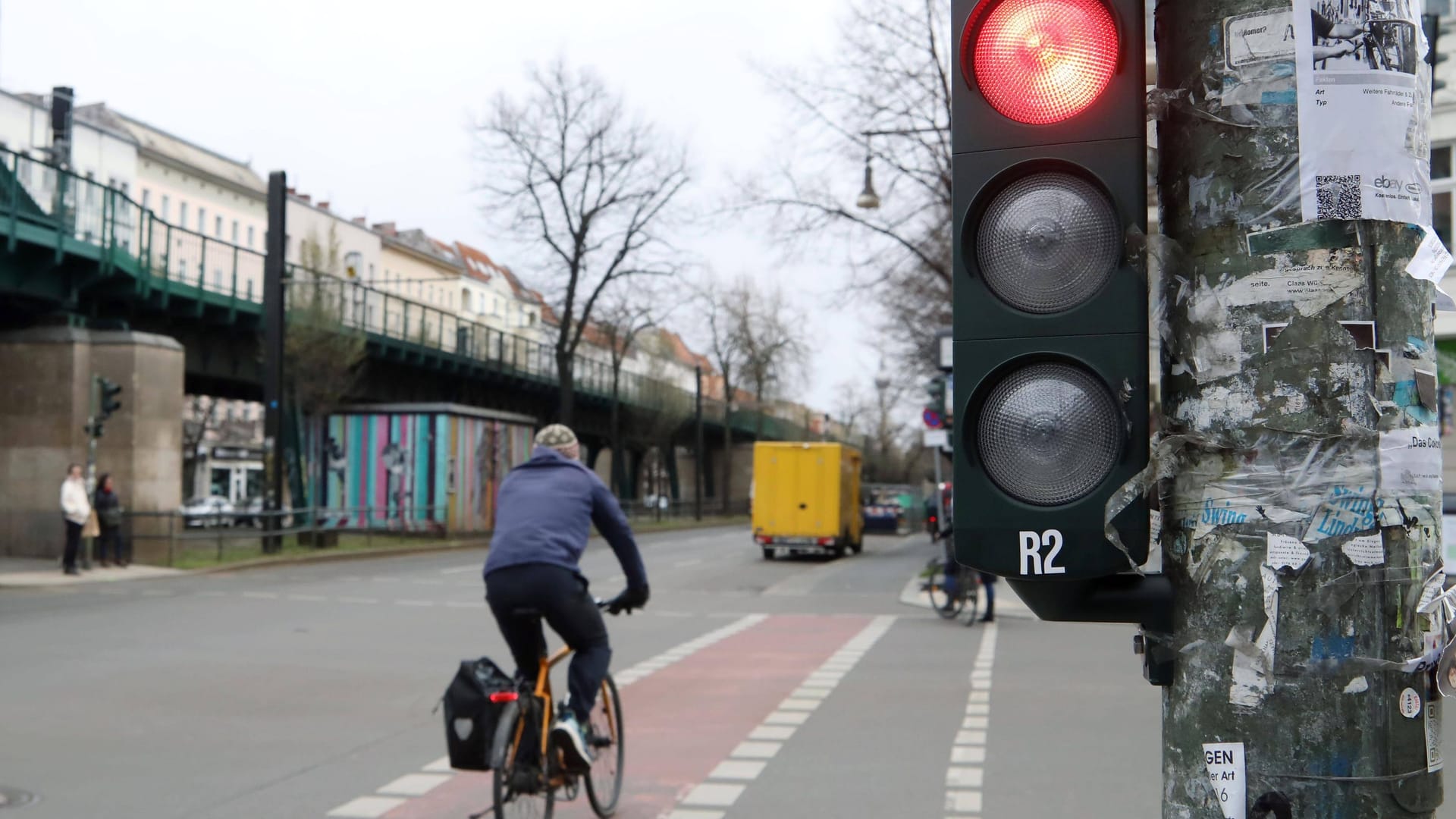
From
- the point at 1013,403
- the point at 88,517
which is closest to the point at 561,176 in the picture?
the point at 88,517

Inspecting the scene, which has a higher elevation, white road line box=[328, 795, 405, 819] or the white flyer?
the white flyer

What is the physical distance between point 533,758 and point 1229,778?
12.7ft

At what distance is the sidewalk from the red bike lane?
1149cm

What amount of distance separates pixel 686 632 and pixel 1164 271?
14.4 meters

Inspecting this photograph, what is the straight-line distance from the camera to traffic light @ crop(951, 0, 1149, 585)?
2.39 meters

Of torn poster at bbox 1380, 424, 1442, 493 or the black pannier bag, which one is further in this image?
the black pannier bag

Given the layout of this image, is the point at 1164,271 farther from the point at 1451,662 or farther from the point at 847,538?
the point at 847,538

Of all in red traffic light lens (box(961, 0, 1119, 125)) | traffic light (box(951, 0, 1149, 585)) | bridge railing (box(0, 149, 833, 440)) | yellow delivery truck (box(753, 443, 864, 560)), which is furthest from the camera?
yellow delivery truck (box(753, 443, 864, 560))

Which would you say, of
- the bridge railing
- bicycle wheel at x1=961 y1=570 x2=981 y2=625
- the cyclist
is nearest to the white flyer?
the cyclist

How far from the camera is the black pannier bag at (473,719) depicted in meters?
5.74

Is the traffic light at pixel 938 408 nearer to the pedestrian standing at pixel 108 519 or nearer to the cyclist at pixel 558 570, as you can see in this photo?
the pedestrian standing at pixel 108 519

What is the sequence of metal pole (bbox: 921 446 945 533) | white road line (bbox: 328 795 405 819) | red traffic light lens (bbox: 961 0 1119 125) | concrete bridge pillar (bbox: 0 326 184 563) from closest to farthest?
red traffic light lens (bbox: 961 0 1119 125), white road line (bbox: 328 795 405 819), metal pole (bbox: 921 446 945 533), concrete bridge pillar (bbox: 0 326 184 563)

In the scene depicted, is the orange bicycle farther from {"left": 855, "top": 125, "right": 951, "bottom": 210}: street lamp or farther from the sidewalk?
{"left": 855, "top": 125, "right": 951, "bottom": 210}: street lamp

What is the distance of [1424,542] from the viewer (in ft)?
7.61
